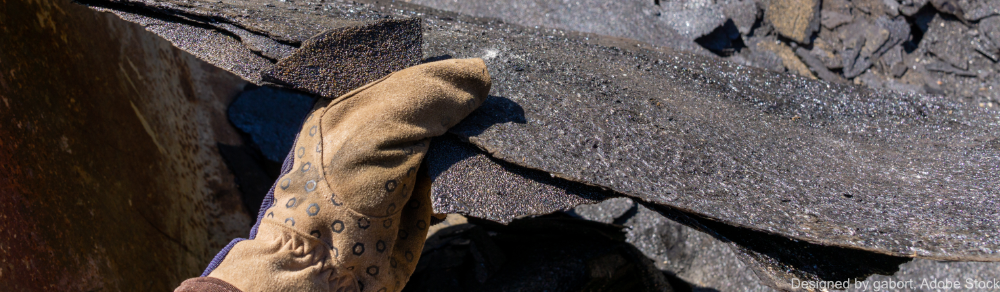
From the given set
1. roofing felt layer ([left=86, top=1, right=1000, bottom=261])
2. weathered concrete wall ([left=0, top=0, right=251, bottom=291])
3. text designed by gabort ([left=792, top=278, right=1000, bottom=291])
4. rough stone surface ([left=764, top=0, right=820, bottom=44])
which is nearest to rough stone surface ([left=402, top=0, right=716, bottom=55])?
rough stone surface ([left=764, top=0, right=820, bottom=44])

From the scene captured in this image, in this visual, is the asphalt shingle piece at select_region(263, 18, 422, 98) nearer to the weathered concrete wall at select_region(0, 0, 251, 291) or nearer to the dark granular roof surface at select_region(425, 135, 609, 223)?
the dark granular roof surface at select_region(425, 135, 609, 223)

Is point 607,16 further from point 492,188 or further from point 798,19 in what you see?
point 492,188

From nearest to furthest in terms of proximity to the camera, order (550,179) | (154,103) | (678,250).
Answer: (550,179), (154,103), (678,250)

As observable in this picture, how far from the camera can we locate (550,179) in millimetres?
1352

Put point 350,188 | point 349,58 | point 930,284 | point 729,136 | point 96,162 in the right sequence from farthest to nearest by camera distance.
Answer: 1. point 930,284
2. point 96,162
3. point 729,136
4. point 349,58
5. point 350,188

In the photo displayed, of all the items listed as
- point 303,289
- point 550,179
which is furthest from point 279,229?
point 550,179

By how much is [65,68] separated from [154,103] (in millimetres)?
525

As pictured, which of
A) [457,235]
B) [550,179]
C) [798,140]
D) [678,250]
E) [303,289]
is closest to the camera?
→ [303,289]

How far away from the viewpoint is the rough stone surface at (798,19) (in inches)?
136

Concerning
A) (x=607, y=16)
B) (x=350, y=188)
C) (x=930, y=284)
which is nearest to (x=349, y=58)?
(x=350, y=188)

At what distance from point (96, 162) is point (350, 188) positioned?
1.15 metres

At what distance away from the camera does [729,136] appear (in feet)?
5.27

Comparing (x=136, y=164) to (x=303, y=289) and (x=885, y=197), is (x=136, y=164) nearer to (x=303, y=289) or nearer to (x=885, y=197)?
(x=303, y=289)

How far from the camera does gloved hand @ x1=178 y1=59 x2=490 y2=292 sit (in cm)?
124
